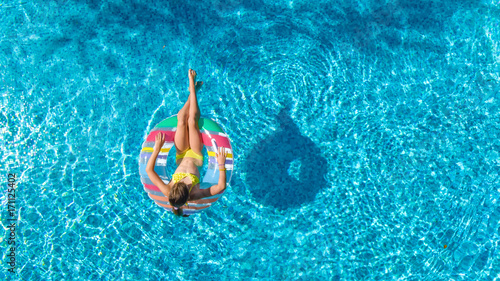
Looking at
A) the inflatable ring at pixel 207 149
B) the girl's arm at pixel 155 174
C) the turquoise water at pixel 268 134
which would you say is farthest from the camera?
the turquoise water at pixel 268 134

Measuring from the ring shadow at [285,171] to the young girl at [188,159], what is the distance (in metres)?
0.80

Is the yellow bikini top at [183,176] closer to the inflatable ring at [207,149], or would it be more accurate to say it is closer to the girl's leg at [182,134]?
the inflatable ring at [207,149]

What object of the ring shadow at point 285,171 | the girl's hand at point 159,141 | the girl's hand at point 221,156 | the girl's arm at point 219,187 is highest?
the girl's hand at point 159,141

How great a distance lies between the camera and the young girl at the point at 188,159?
134 inches

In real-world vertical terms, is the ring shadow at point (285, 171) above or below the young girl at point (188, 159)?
below

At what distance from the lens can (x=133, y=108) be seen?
4.51 m

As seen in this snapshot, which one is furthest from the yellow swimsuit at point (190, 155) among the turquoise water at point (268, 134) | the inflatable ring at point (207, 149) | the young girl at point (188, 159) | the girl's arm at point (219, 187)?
the turquoise water at point (268, 134)

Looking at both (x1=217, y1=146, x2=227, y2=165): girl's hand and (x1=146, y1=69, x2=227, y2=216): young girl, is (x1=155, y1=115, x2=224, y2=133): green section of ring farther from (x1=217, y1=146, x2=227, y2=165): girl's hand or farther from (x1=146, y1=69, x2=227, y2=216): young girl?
(x1=217, y1=146, x2=227, y2=165): girl's hand

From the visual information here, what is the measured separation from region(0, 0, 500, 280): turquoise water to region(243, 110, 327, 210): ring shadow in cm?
2

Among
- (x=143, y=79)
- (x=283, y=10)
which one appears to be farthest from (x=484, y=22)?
(x=143, y=79)

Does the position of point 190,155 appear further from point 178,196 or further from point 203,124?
point 178,196

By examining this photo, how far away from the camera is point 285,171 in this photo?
4.36 m

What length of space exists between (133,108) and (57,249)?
73.7 inches

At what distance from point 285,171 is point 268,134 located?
0.49 meters
